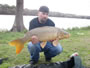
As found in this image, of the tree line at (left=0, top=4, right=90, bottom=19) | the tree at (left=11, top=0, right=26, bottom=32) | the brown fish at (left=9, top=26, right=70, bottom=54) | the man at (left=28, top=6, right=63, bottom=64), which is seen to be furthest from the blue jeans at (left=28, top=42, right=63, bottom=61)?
the tree line at (left=0, top=4, right=90, bottom=19)

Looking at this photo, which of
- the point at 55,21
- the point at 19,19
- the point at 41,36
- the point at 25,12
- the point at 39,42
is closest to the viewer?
the point at 41,36

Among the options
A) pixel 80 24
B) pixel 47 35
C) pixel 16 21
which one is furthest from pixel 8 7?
pixel 47 35

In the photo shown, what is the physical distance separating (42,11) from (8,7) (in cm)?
460

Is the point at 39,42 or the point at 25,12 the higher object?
the point at 25,12

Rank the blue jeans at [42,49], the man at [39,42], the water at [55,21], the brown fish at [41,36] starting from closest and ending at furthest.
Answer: the brown fish at [41,36], the man at [39,42], the blue jeans at [42,49], the water at [55,21]

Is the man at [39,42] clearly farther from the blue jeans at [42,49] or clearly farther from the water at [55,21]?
the water at [55,21]

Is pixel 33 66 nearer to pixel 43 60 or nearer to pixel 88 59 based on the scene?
pixel 43 60

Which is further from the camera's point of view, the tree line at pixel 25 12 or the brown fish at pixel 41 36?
the tree line at pixel 25 12

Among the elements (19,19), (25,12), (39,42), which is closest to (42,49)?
(39,42)

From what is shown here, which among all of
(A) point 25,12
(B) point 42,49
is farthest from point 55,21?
(B) point 42,49

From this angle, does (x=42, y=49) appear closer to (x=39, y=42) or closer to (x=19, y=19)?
(x=39, y=42)

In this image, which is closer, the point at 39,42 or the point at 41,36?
the point at 41,36

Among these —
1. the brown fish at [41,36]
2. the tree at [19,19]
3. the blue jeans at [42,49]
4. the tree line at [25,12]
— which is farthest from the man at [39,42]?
the tree line at [25,12]

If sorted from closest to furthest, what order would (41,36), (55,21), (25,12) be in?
(41,36), (25,12), (55,21)
